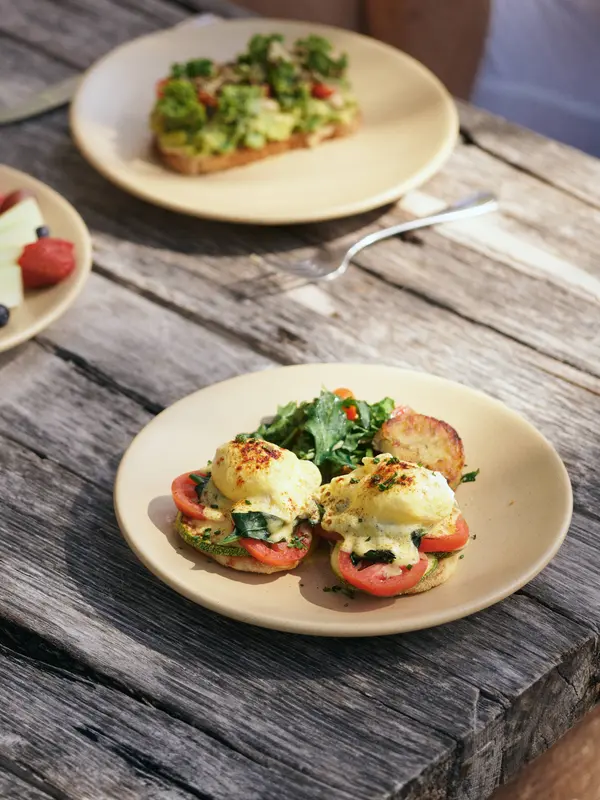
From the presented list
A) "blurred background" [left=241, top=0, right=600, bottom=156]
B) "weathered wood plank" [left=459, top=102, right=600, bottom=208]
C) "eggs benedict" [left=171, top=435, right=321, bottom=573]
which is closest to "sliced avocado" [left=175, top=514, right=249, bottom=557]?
"eggs benedict" [left=171, top=435, right=321, bottom=573]

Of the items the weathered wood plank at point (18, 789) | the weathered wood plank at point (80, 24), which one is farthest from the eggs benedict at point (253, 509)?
the weathered wood plank at point (80, 24)

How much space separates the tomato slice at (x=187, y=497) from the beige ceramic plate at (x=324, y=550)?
0.06 meters

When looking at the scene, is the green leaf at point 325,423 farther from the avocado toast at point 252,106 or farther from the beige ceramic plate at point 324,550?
the avocado toast at point 252,106

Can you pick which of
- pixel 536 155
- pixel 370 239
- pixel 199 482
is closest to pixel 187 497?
pixel 199 482

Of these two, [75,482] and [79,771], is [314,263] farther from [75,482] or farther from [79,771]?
[79,771]

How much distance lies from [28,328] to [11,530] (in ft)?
1.44

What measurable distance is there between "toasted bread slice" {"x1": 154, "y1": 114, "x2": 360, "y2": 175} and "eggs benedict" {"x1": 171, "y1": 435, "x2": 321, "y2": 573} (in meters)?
1.17

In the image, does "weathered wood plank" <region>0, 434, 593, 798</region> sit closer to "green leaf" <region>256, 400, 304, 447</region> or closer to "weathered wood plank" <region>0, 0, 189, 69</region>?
"green leaf" <region>256, 400, 304, 447</region>

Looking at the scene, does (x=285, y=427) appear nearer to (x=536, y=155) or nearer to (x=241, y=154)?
(x=241, y=154)

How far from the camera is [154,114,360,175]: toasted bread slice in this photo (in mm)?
2545

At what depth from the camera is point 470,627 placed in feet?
5.08

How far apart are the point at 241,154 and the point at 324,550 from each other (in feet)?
4.34

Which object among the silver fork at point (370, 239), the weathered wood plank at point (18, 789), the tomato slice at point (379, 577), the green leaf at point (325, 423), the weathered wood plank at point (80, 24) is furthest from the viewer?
the weathered wood plank at point (80, 24)

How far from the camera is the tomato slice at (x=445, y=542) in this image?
4.82 ft
